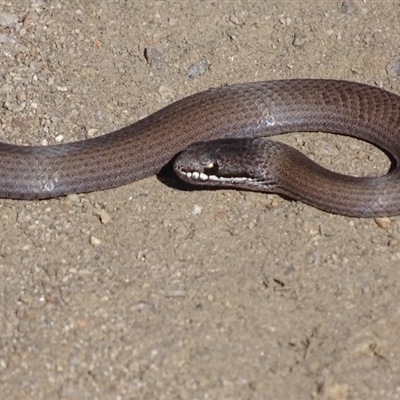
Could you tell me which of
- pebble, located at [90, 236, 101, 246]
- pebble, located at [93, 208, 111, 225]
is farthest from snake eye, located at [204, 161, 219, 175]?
pebble, located at [90, 236, 101, 246]

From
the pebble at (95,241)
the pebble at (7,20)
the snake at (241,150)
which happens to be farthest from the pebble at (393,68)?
the pebble at (7,20)

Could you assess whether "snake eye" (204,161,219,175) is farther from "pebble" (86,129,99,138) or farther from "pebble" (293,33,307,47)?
"pebble" (293,33,307,47)

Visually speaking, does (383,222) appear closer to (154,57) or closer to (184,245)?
(184,245)

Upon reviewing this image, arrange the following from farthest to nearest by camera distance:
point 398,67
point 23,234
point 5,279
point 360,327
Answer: point 398,67 < point 23,234 < point 5,279 < point 360,327

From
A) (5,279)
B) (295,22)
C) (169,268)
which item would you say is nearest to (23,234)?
(5,279)

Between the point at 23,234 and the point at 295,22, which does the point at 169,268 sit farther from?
the point at 295,22
